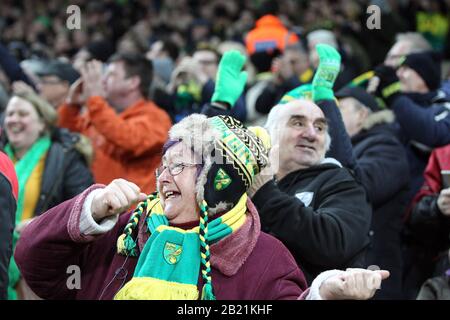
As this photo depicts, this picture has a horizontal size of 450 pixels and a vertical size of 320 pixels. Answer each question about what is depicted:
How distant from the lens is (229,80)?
4.63 m

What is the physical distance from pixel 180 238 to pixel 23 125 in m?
2.88

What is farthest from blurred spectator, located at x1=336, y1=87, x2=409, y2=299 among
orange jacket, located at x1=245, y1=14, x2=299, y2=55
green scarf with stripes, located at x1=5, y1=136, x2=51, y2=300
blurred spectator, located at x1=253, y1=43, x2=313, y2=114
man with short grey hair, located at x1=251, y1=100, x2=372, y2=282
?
orange jacket, located at x1=245, y1=14, x2=299, y2=55

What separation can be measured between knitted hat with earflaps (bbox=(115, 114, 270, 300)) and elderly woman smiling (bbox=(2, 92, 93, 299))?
90.5 inches

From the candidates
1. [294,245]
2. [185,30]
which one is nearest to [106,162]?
[294,245]

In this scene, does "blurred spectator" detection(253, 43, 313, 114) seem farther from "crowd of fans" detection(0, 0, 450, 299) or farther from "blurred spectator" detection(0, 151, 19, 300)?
"blurred spectator" detection(0, 151, 19, 300)

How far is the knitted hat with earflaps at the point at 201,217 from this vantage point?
9.82 feet

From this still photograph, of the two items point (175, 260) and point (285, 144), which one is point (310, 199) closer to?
point (285, 144)

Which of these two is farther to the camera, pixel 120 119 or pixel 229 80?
pixel 120 119

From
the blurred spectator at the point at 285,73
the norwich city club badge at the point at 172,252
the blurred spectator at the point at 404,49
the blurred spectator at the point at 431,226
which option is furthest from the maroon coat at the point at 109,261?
the blurred spectator at the point at 285,73

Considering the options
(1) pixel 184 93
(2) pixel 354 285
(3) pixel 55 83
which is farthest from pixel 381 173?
(3) pixel 55 83

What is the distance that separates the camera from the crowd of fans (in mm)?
3723

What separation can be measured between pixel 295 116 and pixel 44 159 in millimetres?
1985

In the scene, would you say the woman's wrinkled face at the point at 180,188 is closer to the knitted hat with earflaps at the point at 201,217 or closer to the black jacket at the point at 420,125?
the knitted hat with earflaps at the point at 201,217

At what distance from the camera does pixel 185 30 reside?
12242 mm
